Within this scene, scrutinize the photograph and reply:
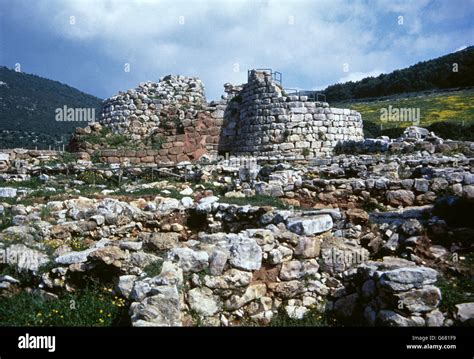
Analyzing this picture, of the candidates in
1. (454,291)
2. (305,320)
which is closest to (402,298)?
(454,291)

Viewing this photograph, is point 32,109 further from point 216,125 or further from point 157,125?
point 216,125

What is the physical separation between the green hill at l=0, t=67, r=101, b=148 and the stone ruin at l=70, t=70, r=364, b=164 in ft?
60.2

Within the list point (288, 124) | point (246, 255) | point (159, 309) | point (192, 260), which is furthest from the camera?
point (288, 124)

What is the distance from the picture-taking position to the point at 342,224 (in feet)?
25.1

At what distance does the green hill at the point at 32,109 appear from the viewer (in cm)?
4183

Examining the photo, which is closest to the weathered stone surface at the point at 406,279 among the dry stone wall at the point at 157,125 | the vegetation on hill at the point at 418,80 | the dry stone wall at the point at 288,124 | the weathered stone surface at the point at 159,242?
the weathered stone surface at the point at 159,242

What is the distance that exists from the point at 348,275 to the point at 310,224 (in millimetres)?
1178

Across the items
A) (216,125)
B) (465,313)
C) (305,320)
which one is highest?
(216,125)

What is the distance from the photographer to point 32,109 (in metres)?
50.5

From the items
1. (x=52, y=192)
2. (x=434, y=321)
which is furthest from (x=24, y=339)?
Result: (x=52, y=192)

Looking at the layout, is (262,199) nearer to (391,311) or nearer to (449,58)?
(391,311)

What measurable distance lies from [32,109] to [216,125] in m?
40.1

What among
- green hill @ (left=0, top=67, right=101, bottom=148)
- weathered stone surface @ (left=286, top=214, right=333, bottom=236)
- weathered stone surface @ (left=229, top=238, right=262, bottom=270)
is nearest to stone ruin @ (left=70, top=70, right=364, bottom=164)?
weathered stone surface @ (left=286, top=214, right=333, bottom=236)

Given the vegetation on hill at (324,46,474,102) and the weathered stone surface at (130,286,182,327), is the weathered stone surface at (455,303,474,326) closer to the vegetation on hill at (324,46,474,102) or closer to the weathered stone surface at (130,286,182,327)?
the weathered stone surface at (130,286,182,327)
